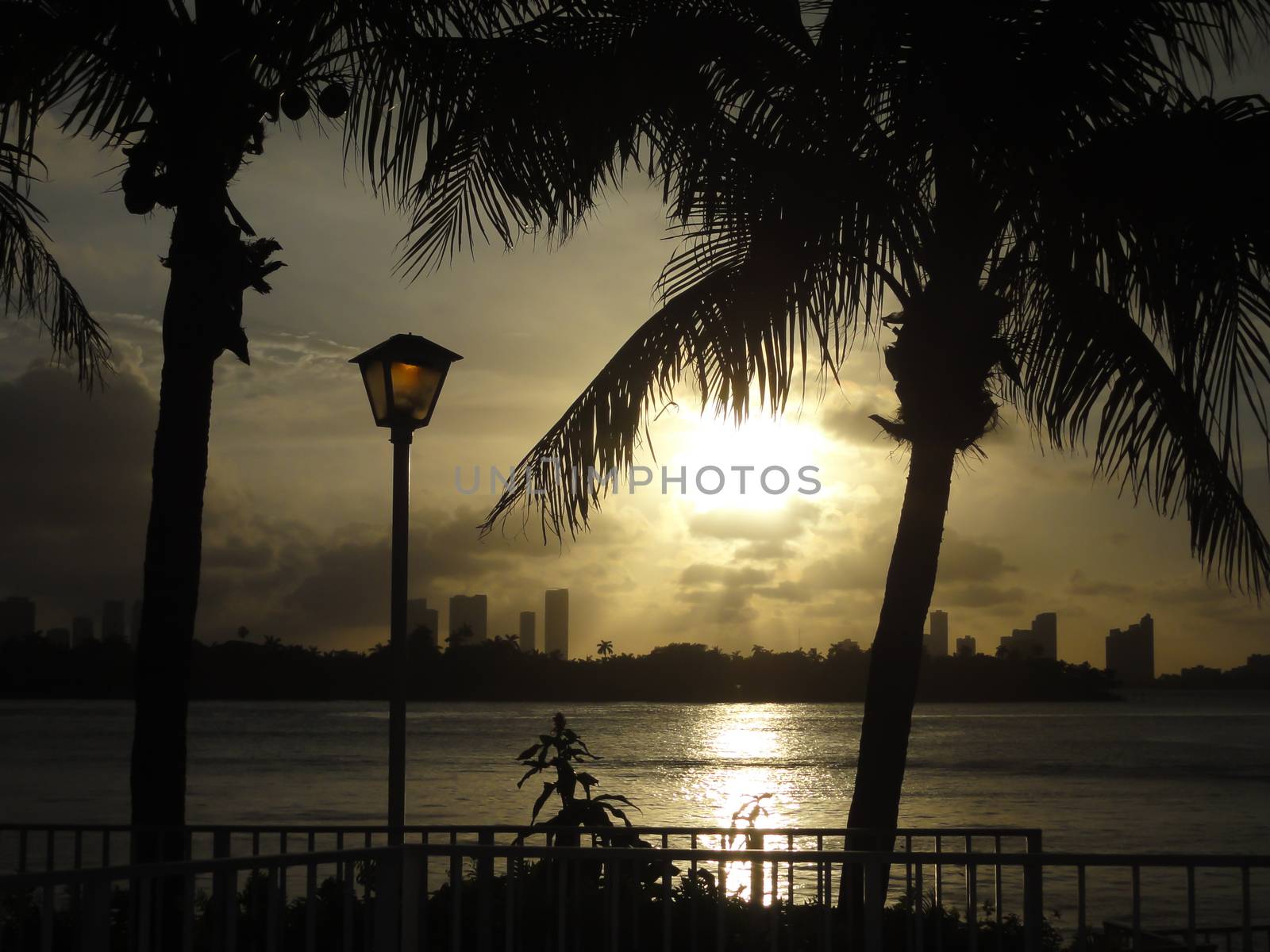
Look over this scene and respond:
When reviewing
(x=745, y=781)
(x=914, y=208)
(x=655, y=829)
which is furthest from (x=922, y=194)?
(x=745, y=781)

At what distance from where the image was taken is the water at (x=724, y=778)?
45.3 metres

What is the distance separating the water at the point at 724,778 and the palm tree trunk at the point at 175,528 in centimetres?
1879

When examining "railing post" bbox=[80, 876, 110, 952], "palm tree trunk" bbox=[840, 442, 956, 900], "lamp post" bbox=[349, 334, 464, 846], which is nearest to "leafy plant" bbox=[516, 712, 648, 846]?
"lamp post" bbox=[349, 334, 464, 846]

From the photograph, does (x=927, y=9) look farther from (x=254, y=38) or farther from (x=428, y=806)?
(x=428, y=806)

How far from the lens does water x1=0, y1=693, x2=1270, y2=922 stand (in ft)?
149

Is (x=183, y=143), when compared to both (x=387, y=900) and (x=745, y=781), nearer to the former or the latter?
(x=387, y=900)

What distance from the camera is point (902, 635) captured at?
860 centimetres

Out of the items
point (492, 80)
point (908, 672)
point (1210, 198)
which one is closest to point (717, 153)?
point (492, 80)

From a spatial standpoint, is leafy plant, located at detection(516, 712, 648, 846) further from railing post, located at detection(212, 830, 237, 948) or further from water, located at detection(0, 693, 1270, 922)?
water, located at detection(0, 693, 1270, 922)

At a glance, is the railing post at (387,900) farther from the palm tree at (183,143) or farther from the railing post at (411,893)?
the palm tree at (183,143)

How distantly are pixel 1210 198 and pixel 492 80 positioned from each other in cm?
369

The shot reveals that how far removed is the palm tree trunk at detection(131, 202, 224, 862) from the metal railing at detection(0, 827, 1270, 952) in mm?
705

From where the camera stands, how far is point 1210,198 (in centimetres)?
619

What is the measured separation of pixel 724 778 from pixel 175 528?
215 feet
